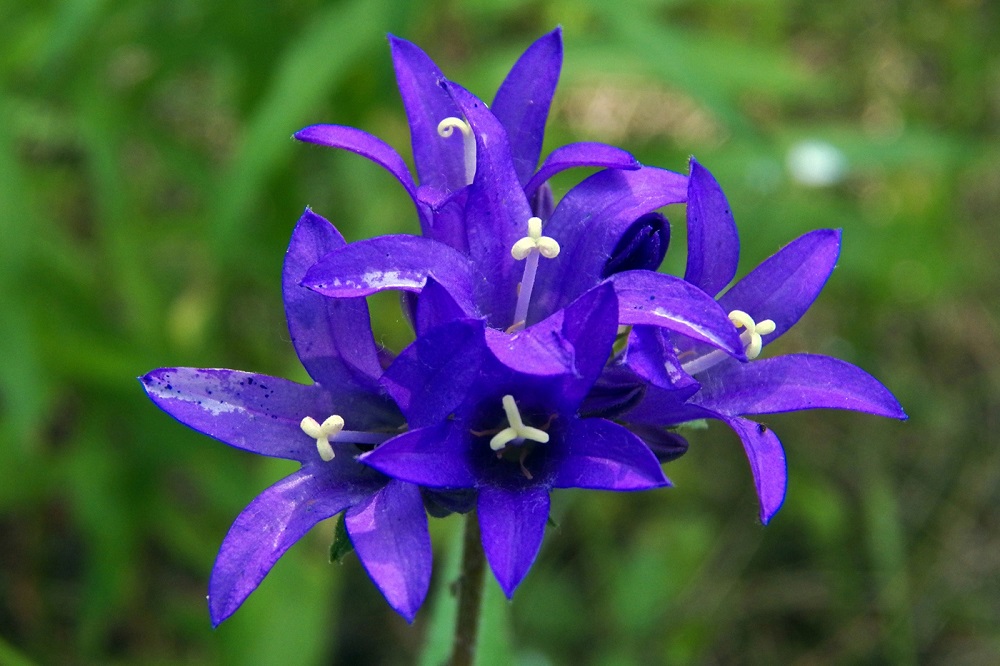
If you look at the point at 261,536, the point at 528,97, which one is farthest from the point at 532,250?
the point at 261,536

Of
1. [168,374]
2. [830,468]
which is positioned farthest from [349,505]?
[830,468]

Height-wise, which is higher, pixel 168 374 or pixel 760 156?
pixel 168 374

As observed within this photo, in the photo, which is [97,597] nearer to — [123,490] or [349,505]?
[123,490]

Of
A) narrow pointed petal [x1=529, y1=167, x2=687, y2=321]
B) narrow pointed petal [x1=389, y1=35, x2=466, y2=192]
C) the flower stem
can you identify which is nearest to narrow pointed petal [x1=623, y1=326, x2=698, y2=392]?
narrow pointed petal [x1=529, y1=167, x2=687, y2=321]

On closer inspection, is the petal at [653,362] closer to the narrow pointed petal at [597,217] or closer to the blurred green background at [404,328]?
the narrow pointed petal at [597,217]

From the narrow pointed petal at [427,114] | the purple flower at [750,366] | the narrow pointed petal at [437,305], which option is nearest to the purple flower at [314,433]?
the narrow pointed petal at [437,305]

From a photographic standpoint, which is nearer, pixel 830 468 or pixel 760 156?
pixel 760 156
